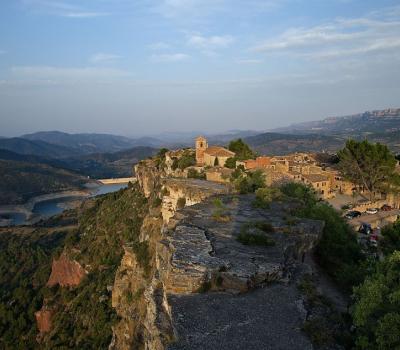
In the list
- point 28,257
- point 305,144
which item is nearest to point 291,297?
point 28,257

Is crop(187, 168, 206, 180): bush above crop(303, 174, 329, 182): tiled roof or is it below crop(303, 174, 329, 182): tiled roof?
above

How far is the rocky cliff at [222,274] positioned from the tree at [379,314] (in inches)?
54.1

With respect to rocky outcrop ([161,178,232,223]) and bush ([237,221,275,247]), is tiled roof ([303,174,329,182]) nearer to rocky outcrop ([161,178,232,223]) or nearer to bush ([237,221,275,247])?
rocky outcrop ([161,178,232,223])

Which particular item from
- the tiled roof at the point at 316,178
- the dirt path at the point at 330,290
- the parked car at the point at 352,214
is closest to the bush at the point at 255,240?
the dirt path at the point at 330,290

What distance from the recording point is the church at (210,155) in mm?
40625

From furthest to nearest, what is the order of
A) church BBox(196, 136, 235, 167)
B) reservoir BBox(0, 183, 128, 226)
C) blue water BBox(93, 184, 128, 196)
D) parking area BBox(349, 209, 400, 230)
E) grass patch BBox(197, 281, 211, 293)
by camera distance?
blue water BBox(93, 184, 128, 196) < reservoir BBox(0, 183, 128, 226) < church BBox(196, 136, 235, 167) < parking area BBox(349, 209, 400, 230) < grass patch BBox(197, 281, 211, 293)

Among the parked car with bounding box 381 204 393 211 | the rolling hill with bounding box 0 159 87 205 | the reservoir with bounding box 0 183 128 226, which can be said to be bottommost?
the reservoir with bounding box 0 183 128 226

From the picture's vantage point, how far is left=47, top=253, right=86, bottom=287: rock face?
44594 millimetres

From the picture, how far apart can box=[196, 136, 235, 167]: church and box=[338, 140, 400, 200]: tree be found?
13482 mm

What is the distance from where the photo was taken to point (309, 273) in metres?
13.1

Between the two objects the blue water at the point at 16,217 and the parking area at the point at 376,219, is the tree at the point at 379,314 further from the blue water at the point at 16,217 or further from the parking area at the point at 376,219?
the blue water at the point at 16,217

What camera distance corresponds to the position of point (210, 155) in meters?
41.6

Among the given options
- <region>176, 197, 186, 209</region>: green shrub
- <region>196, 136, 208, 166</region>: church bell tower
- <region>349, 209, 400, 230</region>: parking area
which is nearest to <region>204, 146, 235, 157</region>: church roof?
<region>196, 136, 208, 166</region>: church bell tower

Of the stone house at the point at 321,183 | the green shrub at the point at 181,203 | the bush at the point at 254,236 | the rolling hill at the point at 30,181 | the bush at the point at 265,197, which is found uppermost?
the bush at the point at 265,197
